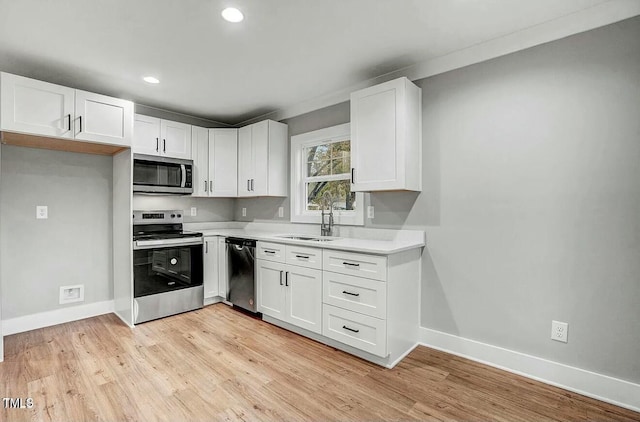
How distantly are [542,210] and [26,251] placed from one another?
14.6ft

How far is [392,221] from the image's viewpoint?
9.65ft

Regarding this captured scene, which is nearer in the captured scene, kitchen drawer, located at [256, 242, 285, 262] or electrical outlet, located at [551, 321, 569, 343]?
electrical outlet, located at [551, 321, 569, 343]

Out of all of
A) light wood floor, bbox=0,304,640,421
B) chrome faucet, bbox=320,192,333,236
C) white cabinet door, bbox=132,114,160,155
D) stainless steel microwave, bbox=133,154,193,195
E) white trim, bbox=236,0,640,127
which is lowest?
light wood floor, bbox=0,304,640,421

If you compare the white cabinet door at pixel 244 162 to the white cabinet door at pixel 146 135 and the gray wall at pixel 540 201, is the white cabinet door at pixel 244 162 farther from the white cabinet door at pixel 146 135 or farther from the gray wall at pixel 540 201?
the gray wall at pixel 540 201

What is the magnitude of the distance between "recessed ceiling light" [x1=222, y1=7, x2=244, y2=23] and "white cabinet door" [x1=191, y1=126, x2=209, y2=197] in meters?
2.12

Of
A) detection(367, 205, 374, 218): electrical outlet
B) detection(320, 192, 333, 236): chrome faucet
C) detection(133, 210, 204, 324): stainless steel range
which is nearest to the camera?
detection(367, 205, 374, 218): electrical outlet

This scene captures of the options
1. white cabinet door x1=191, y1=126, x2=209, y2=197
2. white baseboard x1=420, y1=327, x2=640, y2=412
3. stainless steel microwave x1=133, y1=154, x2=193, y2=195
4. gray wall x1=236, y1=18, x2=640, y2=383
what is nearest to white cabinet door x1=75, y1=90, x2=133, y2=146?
stainless steel microwave x1=133, y1=154, x2=193, y2=195

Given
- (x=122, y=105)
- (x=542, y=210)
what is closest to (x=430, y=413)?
(x=542, y=210)

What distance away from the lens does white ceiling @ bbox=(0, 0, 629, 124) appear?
1946 millimetres

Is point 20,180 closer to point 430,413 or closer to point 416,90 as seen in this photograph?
point 416,90

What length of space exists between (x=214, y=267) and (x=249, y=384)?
1.94 meters

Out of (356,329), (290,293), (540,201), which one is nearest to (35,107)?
(290,293)

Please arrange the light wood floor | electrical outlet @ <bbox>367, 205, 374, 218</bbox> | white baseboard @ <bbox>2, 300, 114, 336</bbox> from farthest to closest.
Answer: electrical outlet @ <bbox>367, 205, 374, 218</bbox> < white baseboard @ <bbox>2, 300, 114, 336</bbox> < the light wood floor

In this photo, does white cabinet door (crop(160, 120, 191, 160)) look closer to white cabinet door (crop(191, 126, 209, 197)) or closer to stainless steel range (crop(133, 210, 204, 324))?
white cabinet door (crop(191, 126, 209, 197))
